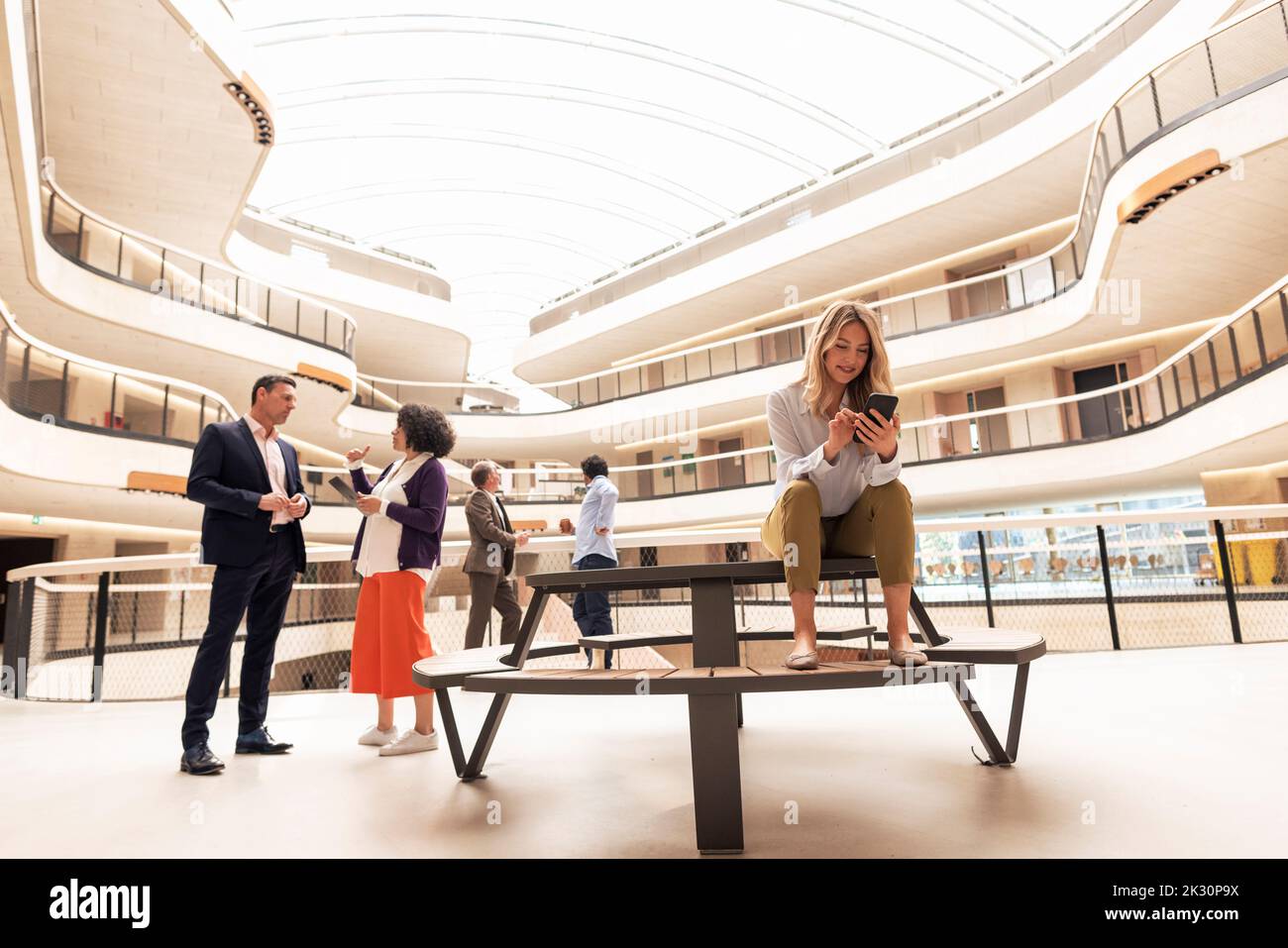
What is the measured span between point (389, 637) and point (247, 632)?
649 mm

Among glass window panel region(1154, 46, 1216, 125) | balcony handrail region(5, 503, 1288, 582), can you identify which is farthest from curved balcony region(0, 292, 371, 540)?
glass window panel region(1154, 46, 1216, 125)

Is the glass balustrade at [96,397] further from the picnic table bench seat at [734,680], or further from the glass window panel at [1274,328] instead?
the glass window panel at [1274,328]

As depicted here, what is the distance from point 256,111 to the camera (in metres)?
11.1

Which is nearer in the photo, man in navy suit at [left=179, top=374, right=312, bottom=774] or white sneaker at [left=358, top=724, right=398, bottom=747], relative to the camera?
man in navy suit at [left=179, top=374, right=312, bottom=774]

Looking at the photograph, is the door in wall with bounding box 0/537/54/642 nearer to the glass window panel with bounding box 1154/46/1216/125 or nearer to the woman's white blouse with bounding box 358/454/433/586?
the woman's white blouse with bounding box 358/454/433/586

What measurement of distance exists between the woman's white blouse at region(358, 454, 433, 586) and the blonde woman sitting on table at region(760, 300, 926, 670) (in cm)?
176

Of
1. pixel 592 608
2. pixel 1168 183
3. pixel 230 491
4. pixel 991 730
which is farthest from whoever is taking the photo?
pixel 1168 183

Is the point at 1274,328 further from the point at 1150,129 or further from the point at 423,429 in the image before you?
the point at 423,429

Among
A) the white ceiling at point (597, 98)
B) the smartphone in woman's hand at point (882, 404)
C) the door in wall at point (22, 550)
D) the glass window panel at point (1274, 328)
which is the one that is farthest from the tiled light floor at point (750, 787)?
the door in wall at point (22, 550)

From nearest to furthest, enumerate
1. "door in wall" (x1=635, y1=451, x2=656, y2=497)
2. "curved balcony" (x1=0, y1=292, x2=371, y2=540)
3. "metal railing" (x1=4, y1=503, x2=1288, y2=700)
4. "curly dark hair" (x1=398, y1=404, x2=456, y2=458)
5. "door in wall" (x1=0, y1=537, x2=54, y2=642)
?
"curly dark hair" (x1=398, y1=404, x2=456, y2=458), "metal railing" (x1=4, y1=503, x2=1288, y2=700), "curved balcony" (x1=0, y1=292, x2=371, y2=540), "door in wall" (x1=0, y1=537, x2=54, y2=642), "door in wall" (x1=635, y1=451, x2=656, y2=497)

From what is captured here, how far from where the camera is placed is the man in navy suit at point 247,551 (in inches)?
120

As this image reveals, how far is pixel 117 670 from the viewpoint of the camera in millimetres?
6684

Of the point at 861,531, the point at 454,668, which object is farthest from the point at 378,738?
the point at 861,531

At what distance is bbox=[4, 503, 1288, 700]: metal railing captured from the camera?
239 inches
